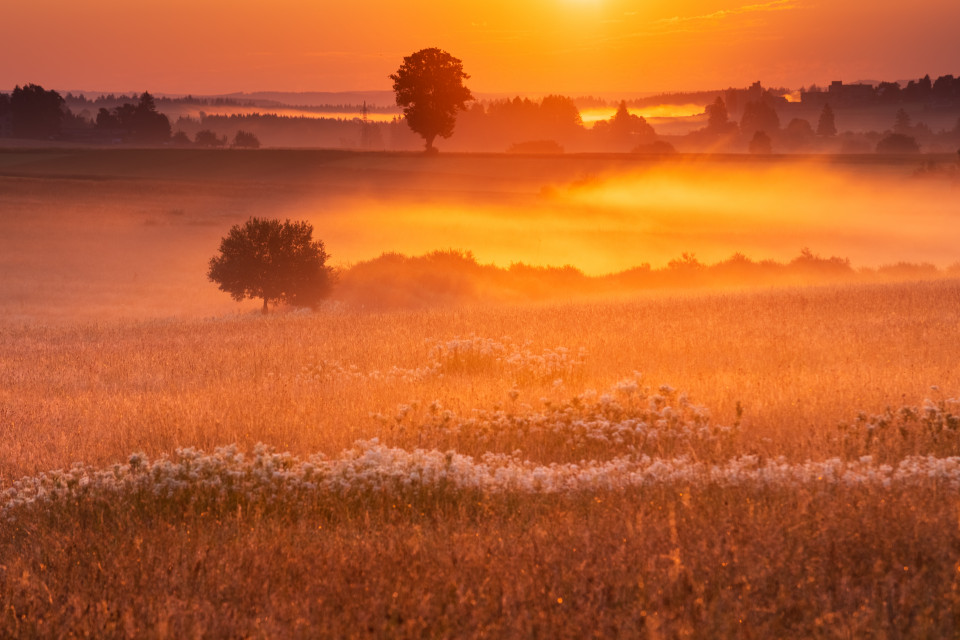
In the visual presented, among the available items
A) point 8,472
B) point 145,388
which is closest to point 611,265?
point 145,388

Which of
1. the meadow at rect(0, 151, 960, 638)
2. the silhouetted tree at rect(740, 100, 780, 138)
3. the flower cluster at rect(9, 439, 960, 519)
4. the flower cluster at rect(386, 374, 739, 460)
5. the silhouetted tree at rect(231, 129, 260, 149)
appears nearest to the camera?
the meadow at rect(0, 151, 960, 638)

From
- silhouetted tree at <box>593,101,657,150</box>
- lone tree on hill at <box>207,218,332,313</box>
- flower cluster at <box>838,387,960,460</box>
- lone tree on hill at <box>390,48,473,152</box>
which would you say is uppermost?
silhouetted tree at <box>593,101,657,150</box>

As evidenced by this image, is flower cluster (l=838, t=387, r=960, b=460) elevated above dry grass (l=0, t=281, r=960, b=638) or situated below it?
above

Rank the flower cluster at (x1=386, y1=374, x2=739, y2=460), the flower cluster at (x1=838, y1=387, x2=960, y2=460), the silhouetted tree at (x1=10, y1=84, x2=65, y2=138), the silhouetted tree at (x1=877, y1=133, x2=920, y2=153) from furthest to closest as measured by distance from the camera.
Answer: the silhouetted tree at (x1=10, y1=84, x2=65, y2=138), the silhouetted tree at (x1=877, y1=133, x2=920, y2=153), the flower cluster at (x1=386, y1=374, x2=739, y2=460), the flower cluster at (x1=838, y1=387, x2=960, y2=460)

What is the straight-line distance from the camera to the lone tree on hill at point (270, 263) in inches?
1347

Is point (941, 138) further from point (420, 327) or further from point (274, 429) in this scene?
point (274, 429)

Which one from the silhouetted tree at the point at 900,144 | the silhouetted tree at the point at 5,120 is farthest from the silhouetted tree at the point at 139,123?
the silhouetted tree at the point at 900,144

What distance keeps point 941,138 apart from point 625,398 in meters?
157

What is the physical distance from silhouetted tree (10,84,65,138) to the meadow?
393 ft

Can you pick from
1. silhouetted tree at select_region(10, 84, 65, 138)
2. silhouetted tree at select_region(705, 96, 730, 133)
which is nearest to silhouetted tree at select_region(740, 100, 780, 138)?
silhouetted tree at select_region(705, 96, 730, 133)

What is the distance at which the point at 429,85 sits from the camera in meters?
88.3

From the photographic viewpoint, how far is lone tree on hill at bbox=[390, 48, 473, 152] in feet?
290

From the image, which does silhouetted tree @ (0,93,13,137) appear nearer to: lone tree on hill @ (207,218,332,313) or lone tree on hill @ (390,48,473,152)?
lone tree on hill @ (390,48,473,152)

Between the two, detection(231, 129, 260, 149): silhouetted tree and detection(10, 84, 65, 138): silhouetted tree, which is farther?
detection(231, 129, 260, 149): silhouetted tree
